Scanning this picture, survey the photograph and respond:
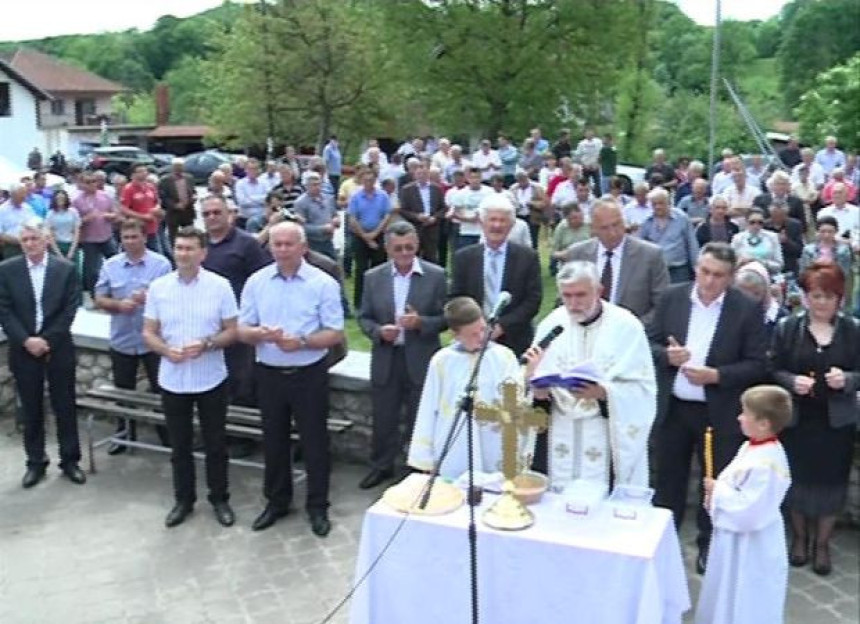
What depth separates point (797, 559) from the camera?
6238mm

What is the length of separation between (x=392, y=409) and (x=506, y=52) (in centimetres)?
2293

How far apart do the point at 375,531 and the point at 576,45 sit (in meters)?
26.4

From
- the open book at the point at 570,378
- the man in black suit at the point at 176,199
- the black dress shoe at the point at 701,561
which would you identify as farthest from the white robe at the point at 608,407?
the man in black suit at the point at 176,199

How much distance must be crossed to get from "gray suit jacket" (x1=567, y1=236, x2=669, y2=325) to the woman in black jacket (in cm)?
94

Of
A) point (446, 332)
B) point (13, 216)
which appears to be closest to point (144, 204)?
point (13, 216)

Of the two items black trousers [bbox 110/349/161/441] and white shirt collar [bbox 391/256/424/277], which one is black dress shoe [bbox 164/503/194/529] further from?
white shirt collar [bbox 391/256/424/277]

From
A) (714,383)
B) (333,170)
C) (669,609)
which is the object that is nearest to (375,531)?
(669,609)

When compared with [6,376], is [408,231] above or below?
above

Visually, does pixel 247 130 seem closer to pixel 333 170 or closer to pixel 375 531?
pixel 333 170

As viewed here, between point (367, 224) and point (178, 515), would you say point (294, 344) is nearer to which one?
point (178, 515)

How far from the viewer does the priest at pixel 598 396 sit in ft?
16.6

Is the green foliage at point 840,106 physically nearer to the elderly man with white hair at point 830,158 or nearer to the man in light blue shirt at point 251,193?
the elderly man with white hair at point 830,158

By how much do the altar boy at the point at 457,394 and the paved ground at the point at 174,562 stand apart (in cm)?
116

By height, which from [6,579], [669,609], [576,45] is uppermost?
[576,45]
